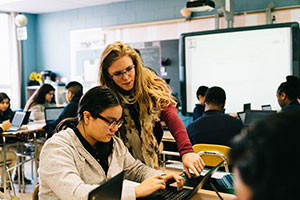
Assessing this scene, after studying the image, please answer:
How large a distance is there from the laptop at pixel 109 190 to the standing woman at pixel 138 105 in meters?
0.70

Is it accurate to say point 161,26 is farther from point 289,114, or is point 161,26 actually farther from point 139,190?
point 289,114

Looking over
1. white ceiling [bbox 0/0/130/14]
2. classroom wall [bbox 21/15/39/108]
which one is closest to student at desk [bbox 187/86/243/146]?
white ceiling [bbox 0/0/130/14]

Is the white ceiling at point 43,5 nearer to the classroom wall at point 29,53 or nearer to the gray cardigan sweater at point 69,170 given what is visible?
the classroom wall at point 29,53

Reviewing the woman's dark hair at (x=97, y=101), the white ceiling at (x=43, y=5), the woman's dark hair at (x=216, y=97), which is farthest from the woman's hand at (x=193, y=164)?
the white ceiling at (x=43, y=5)

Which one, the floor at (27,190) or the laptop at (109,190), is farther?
the floor at (27,190)

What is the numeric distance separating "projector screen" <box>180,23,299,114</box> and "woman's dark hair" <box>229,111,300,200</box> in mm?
3977

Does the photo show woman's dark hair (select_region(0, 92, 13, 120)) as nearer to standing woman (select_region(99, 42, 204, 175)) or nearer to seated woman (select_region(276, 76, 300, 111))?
standing woman (select_region(99, 42, 204, 175))

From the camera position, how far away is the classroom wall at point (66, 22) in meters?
5.61

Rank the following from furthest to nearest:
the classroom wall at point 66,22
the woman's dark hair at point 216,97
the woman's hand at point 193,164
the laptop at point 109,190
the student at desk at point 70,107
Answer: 1. the classroom wall at point 66,22
2. the student at desk at point 70,107
3. the woman's dark hair at point 216,97
4. the woman's hand at point 193,164
5. the laptop at point 109,190

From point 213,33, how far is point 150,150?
3.31m

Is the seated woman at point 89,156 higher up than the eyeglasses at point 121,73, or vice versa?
the eyeglasses at point 121,73

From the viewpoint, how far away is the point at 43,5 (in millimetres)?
6301

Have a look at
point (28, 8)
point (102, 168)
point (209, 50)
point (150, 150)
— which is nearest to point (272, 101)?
point (209, 50)

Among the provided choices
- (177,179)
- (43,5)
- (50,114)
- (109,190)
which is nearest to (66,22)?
(43,5)
